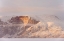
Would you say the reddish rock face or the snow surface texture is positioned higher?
the reddish rock face

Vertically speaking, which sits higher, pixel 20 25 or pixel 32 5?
pixel 32 5

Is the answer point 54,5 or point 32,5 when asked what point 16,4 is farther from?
point 54,5

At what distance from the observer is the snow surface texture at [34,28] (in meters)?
0.95

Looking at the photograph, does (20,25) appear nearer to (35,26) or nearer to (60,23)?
(35,26)

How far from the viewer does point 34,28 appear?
0.96m

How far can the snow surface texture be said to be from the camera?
948mm

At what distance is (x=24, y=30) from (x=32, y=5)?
221 millimetres

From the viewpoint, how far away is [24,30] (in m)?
0.95

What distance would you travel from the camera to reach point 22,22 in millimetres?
965

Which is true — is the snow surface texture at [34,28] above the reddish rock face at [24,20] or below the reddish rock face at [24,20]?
below

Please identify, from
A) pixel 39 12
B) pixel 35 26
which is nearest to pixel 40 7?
pixel 39 12

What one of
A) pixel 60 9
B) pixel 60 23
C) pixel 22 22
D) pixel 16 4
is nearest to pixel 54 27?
pixel 60 23

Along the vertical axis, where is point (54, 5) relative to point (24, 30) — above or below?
above

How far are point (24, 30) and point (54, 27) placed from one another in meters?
0.25
